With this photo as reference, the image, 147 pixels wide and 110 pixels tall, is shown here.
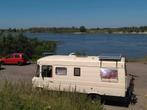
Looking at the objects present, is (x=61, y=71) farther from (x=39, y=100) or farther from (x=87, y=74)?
(x=39, y=100)

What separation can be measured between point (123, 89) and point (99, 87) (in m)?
1.23

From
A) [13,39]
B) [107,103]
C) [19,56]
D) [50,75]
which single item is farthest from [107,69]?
[13,39]

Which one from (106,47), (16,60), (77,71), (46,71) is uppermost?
(77,71)

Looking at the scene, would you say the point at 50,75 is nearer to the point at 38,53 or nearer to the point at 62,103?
the point at 62,103

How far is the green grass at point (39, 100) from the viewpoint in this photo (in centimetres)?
643

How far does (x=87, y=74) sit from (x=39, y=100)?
28.9 ft

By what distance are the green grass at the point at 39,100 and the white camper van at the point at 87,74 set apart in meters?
7.05

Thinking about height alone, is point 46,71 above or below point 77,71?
below

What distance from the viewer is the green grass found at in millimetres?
6434

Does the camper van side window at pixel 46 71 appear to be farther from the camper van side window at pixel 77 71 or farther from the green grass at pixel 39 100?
the green grass at pixel 39 100

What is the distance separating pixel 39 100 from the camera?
273 inches

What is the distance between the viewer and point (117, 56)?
50.5 ft

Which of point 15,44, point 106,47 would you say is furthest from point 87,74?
point 106,47

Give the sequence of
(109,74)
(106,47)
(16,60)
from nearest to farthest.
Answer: (109,74)
(16,60)
(106,47)
